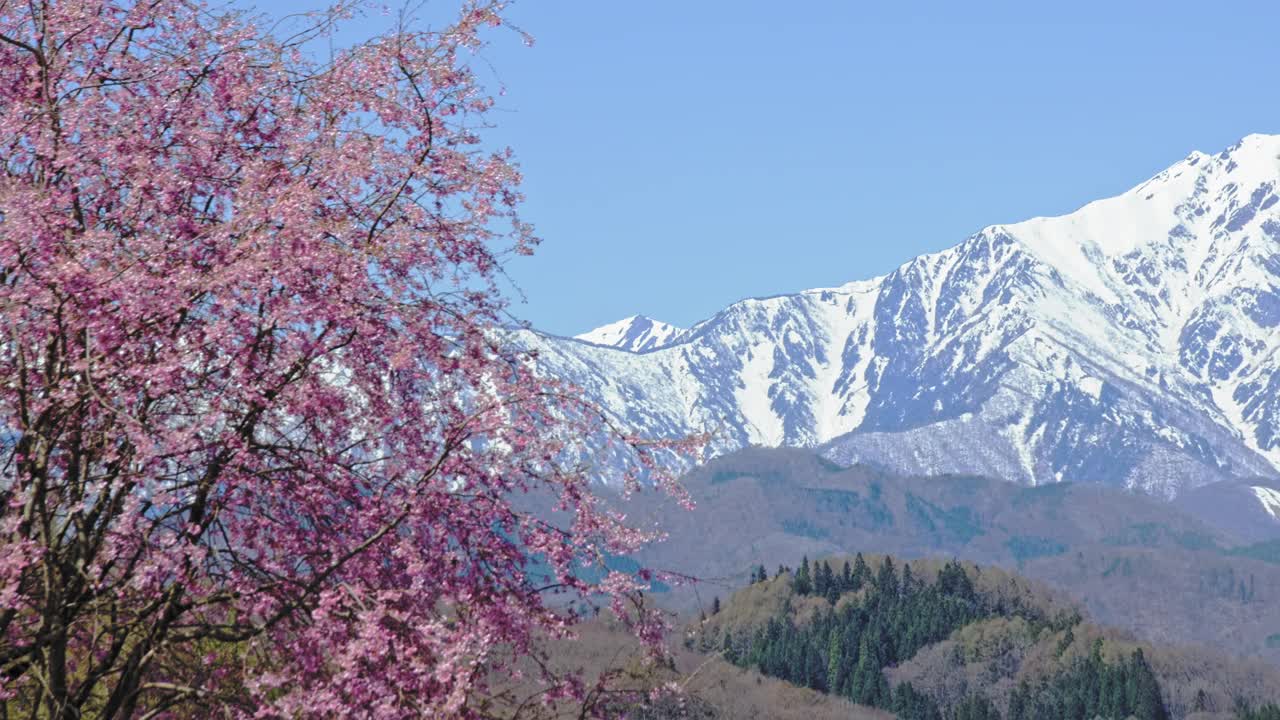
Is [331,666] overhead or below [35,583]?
below

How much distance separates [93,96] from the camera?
13891mm

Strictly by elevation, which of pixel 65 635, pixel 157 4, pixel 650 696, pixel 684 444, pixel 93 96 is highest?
pixel 157 4

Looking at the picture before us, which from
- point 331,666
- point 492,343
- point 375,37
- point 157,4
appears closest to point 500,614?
point 331,666

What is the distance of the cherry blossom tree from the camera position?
12.3 m

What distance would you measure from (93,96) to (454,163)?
10.1 ft

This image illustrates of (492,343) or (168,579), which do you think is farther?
(492,343)

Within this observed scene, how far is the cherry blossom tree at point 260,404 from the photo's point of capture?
12.3 m

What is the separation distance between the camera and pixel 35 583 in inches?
504

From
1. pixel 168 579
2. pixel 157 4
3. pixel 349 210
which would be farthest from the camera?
pixel 157 4

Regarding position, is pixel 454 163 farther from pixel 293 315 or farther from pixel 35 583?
pixel 35 583

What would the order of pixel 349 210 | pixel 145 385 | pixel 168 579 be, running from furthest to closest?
pixel 349 210, pixel 168 579, pixel 145 385

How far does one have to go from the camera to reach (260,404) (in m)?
12.5

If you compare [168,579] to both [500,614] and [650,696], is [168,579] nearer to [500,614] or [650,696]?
[500,614]

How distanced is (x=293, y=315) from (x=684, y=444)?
3.58m
